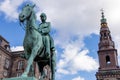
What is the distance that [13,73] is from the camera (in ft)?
185

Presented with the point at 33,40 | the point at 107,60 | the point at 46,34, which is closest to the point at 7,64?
the point at 107,60

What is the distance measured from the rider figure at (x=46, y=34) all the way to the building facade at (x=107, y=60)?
243 feet

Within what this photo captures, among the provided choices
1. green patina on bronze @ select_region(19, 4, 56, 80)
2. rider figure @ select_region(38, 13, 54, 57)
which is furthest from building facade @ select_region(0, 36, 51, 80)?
green patina on bronze @ select_region(19, 4, 56, 80)

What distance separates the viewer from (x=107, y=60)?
8600 centimetres

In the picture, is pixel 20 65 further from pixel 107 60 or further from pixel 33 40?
pixel 33 40

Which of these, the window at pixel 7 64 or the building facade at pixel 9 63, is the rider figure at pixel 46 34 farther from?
the window at pixel 7 64

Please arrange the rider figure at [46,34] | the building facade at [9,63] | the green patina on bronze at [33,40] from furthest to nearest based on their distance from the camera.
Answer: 1. the building facade at [9,63]
2. the rider figure at [46,34]
3. the green patina on bronze at [33,40]

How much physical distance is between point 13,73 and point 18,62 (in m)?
2.75

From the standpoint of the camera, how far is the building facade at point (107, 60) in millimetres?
82500

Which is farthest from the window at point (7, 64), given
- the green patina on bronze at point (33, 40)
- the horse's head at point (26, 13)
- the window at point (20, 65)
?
the horse's head at point (26, 13)

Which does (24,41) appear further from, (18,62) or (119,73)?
(119,73)

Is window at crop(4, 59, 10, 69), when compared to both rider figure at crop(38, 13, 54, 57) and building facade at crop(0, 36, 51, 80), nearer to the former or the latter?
building facade at crop(0, 36, 51, 80)

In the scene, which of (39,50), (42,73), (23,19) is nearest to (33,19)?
(23,19)

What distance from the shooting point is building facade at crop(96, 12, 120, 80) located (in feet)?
271
